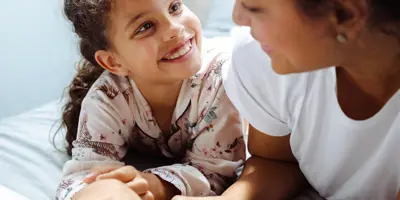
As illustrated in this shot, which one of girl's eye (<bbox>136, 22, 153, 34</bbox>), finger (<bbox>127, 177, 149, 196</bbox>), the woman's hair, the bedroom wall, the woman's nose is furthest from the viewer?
the bedroom wall

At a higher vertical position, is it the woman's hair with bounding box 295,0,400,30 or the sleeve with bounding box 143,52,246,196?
the woman's hair with bounding box 295,0,400,30

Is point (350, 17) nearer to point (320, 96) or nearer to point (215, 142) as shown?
point (320, 96)

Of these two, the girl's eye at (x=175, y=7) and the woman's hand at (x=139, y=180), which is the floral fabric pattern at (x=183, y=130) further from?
the girl's eye at (x=175, y=7)

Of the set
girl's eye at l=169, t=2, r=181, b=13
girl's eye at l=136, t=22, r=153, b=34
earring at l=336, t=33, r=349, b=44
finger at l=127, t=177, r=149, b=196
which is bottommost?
finger at l=127, t=177, r=149, b=196

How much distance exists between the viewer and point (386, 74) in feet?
2.25

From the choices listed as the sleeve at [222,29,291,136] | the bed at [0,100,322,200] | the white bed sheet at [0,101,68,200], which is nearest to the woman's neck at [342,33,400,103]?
the sleeve at [222,29,291,136]

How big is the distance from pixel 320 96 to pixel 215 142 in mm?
246

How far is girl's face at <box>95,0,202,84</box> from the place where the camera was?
0.89 metres

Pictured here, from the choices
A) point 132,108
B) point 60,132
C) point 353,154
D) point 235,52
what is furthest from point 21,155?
point 353,154

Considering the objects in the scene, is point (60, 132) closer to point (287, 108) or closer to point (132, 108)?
point (132, 108)

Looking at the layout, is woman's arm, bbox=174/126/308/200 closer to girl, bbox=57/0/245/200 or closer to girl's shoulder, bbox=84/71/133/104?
girl, bbox=57/0/245/200

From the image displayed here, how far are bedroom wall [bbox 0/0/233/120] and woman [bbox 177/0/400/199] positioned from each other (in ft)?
1.96

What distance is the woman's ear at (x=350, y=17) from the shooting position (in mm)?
580

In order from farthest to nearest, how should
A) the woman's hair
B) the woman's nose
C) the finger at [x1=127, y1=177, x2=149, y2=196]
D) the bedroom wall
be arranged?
the bedroom wall → the finger at [x1=127, y1=177, x2=149, y2=196] → the woman's nose → the woman's hair
